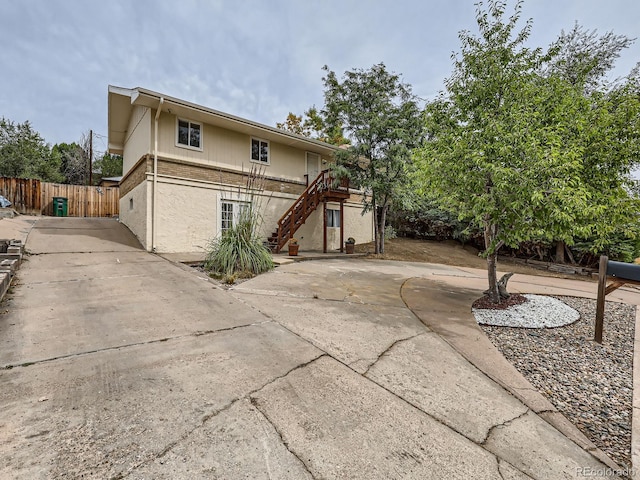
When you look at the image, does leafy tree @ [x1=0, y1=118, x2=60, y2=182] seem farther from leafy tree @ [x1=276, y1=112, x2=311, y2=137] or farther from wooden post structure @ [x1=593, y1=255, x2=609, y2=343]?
wooden post structure @ [x1=593, y1=255, x2=609, y2=343]

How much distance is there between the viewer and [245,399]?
2029 mm

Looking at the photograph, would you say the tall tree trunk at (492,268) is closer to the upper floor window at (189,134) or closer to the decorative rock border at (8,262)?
the decorative rock border at (8,262)

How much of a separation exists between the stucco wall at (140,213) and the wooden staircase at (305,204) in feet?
13.3

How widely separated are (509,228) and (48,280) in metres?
7.54

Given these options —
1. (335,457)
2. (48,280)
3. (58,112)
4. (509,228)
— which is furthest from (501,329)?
(58,112)

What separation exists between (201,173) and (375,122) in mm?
6410

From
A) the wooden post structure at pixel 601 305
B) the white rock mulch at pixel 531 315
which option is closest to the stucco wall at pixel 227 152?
the white rock mulch at pixel 531 315

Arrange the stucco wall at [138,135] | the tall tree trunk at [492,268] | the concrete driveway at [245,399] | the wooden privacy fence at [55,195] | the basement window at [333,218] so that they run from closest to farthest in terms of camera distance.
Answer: the concrete driveway at [245,399], the tall tree trunk at [492,268], the stucco wall at [138,135], the basement window at [333,218], the wooden privacy fence at [55,195]

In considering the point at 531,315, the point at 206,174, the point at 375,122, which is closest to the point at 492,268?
the point at 531,315

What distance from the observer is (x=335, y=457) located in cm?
159

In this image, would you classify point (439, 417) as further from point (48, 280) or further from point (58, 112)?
point (58, 112)

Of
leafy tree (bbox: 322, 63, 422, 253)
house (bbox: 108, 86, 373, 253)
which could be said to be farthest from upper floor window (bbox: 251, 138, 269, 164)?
leafy tree (bbox: 322, 63, 422, 253)

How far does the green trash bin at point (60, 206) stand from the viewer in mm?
15797

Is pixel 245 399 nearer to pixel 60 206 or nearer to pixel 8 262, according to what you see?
pixel 8 262
